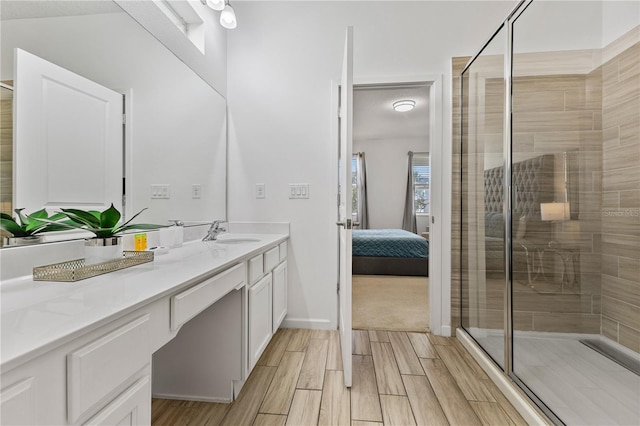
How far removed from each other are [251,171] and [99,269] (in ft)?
5.25

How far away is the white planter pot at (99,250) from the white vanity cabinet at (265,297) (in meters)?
0.64

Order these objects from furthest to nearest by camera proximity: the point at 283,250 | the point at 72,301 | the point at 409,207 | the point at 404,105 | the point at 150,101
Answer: the point at 409,207 → the point at 404,105 → the point at 283,250 → the point at 150,101 → the point at 72,301

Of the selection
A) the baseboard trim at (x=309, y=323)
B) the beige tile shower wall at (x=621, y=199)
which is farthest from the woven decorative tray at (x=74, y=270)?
the beige tile shower wall at (x=621, y=199)

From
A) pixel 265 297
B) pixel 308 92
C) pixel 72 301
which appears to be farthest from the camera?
pixel 308 92

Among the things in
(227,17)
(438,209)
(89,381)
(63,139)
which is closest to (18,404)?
(89,381)

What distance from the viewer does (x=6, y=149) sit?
36.4 inches

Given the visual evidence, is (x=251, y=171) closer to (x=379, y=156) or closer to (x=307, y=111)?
(x=307, y=111)

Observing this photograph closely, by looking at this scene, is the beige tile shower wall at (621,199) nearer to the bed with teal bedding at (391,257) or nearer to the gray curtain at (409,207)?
the bed with teal bedding at (391,257)

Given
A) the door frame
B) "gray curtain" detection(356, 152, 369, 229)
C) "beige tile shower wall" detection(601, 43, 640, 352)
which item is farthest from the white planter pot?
"gray curtain" detection(356, 152, 369, 229)

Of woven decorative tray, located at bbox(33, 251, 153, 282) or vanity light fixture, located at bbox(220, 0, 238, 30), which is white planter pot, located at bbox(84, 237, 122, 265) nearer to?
woven decorative tray, located at bbox(33, 251, 153, 282)

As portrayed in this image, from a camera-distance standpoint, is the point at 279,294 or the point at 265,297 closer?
the point at 265,297

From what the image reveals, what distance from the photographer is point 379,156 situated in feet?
22.1

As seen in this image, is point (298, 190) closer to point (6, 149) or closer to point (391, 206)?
point (6, 149)

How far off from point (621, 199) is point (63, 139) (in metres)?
2.64
